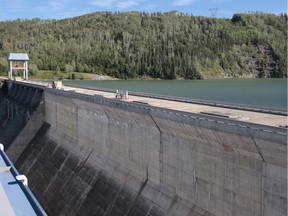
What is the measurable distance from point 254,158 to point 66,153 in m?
14.4

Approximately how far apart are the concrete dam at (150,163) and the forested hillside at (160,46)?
8086 cm

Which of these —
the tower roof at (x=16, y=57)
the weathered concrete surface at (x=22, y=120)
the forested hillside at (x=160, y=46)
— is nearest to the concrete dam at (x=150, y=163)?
the weathered concrete surface at (x=22, y=120)

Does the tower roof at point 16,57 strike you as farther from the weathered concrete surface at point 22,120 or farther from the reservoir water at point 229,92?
the weathered concrete surface at point 22,120

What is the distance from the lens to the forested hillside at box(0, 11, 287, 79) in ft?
395

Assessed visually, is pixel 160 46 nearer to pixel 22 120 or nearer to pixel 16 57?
pixel 16 57

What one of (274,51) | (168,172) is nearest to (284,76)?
(274,51)

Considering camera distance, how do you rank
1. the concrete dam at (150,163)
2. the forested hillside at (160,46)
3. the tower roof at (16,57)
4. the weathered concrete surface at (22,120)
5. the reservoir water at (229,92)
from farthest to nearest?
the forested hillside at (160,46) < the tower roof at (16,57) < the reservoir water at (229,92) < the weathered concrete surface at (22,120) < the concrete dam at (150,163)

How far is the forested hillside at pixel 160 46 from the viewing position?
395ft

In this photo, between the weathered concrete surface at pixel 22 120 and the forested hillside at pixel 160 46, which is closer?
the weathered concrete surface at pixel 22 120

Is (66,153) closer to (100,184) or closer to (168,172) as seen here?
(100,184)

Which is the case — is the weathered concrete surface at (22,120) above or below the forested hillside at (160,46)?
below

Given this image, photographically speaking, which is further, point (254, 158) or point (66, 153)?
point (66, 153)

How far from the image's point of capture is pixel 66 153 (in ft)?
72.8

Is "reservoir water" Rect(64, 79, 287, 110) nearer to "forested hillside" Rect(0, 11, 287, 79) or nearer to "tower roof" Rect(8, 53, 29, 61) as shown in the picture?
"tower roof" Rect(8, 53, 29, 61)
